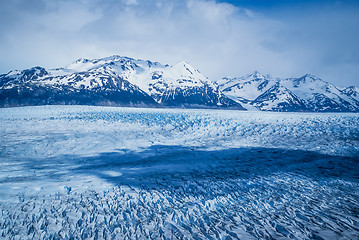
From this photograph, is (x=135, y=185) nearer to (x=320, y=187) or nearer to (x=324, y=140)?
(x=320, y=187)

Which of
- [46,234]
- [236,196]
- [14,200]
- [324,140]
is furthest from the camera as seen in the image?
[324,140]

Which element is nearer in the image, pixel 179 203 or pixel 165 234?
pixel 165 234

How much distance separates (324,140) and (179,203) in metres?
20.3

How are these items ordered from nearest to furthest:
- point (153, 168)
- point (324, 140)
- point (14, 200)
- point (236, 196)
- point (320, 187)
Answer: point (14, 200)
point (236, 196)
point (320, 187)
point (153, 168)
point (324, 140)

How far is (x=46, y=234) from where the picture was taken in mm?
6172

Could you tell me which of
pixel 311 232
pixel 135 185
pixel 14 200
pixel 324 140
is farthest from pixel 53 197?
pixel 324 140

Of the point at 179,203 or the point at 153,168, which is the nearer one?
the point at 179,203

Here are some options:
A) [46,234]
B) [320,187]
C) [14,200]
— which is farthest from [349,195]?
[14,200]

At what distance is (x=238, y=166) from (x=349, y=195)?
571cm

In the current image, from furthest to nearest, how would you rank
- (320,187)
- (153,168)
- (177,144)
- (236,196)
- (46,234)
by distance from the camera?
(177,144) → (153,168) → (320,187) → (236,196) → (46,234)

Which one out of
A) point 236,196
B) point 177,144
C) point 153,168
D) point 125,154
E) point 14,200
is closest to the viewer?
point 14,200

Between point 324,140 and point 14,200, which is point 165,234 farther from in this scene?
point 324,140

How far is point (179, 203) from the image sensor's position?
8.16 meters

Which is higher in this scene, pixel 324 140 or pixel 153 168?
pixel 324 140
